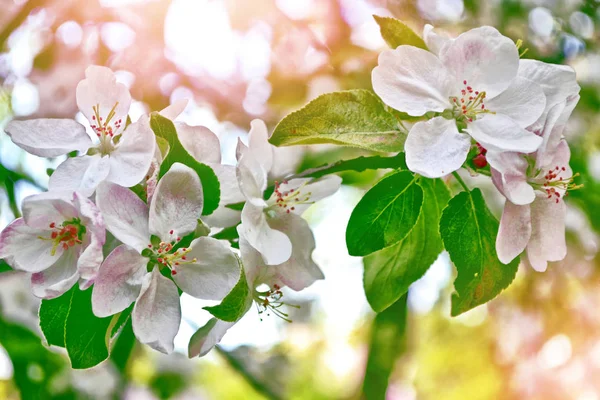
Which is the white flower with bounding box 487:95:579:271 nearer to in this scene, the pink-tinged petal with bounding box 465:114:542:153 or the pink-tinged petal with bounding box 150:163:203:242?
the pink-tinged petal with bounding box 465:114:542:153

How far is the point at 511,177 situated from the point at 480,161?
0.03m

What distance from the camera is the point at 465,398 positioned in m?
3.05

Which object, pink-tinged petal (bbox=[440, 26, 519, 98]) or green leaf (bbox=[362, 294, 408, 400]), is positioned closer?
pink-tinged petal (bbox=[440, 26, 519, 98])

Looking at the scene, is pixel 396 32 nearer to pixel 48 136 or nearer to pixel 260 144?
pixel 260 144

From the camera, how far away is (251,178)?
450 millimetres

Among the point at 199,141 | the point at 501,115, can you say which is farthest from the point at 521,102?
the point at 199,141

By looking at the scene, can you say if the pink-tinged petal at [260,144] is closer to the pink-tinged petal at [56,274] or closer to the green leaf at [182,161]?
the green leaf at [182,161]

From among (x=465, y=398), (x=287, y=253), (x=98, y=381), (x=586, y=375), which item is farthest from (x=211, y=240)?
(x=465, y=398)

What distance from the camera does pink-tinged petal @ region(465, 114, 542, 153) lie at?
0.44 metres

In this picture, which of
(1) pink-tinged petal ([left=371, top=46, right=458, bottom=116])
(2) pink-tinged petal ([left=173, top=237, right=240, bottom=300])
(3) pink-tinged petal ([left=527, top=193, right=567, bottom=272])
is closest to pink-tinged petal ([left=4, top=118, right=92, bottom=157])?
(2) pink-tinged petal ([left=173, top=237, right=240, bottom=300])

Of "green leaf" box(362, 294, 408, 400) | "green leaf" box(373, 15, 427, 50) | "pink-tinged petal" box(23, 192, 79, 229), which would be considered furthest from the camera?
"green leaf" box(362, 294, 408, 400)

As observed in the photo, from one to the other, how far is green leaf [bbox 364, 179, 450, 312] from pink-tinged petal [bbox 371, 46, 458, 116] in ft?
0.23

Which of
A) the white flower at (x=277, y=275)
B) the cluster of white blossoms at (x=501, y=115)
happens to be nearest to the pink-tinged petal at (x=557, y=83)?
the cluster of white blossoms at (x=501, y=115)

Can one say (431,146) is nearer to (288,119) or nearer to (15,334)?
(288,119)
